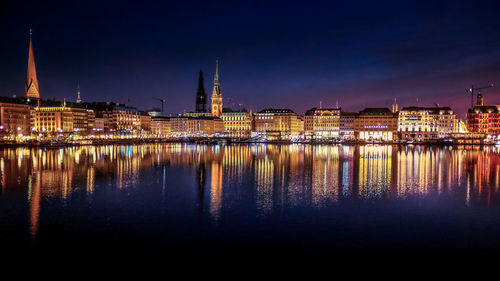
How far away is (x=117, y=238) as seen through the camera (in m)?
15.0

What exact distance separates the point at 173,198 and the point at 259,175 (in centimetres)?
1153

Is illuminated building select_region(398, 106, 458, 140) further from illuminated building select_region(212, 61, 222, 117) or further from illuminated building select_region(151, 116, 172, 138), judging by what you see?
illuminated building select_region(151, 116, 172, 138)

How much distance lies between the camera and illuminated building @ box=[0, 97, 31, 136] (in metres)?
92.2

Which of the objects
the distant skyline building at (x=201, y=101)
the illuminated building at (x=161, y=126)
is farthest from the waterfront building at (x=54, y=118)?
the distant skyline building at (x=201, y=101)

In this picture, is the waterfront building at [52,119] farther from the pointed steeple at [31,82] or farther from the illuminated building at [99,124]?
the illuminated building at [99,124]

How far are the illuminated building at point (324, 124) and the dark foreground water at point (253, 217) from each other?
354 ft

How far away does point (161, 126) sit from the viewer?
16575cm

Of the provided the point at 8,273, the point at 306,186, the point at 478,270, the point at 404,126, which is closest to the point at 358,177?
the point at 306,186

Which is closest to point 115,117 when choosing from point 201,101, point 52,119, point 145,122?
point 145,122

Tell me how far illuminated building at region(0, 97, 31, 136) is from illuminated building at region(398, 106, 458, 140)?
11293 cm

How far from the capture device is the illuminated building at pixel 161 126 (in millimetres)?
164250

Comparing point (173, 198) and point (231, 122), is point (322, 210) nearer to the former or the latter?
point (173, 198)

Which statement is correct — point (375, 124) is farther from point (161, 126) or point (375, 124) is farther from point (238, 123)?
point (161, 126)

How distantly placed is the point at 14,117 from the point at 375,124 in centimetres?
11119
